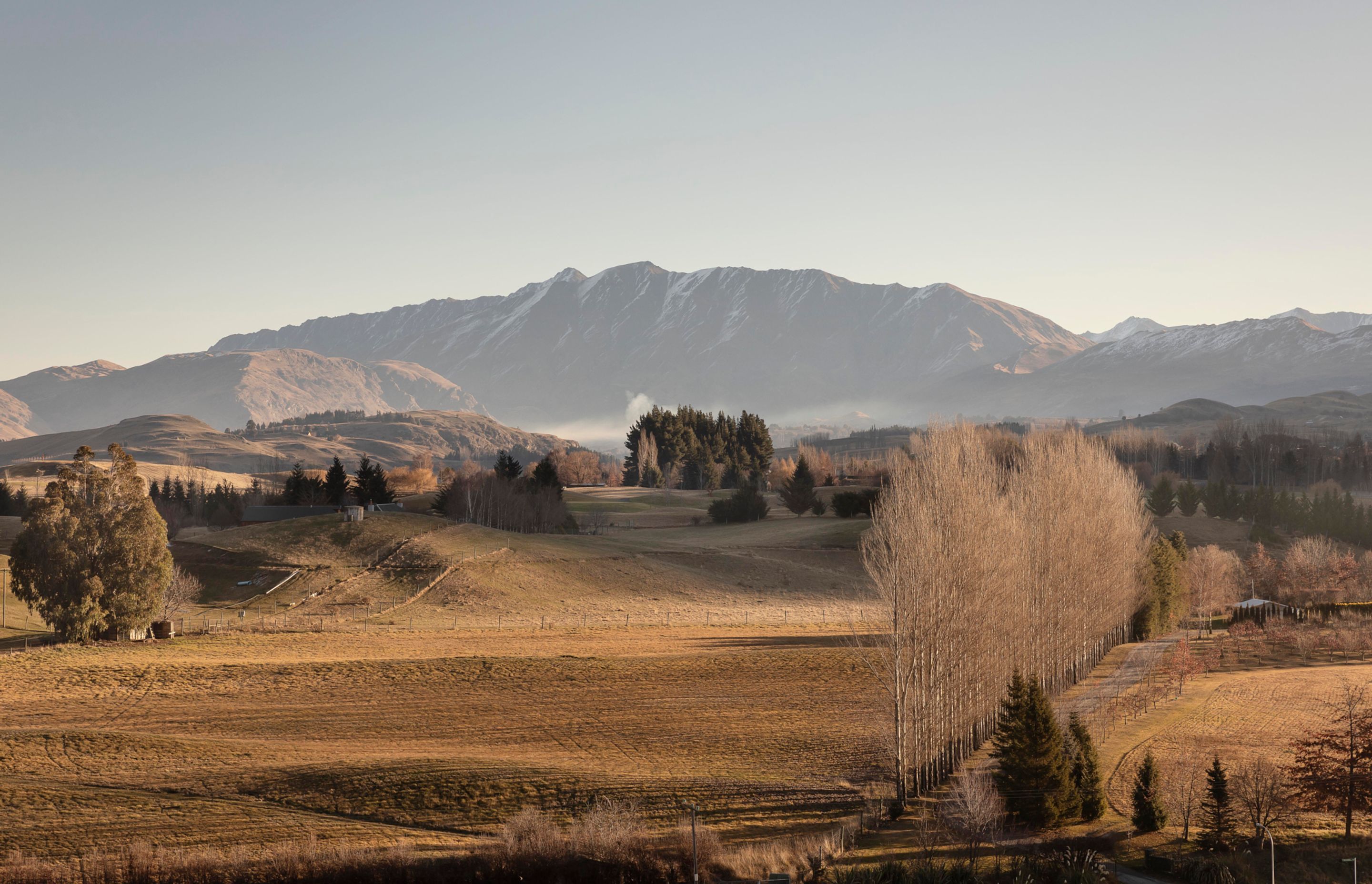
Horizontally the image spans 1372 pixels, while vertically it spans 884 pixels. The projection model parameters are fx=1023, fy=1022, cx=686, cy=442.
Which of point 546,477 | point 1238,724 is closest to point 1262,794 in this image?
point 1238,724

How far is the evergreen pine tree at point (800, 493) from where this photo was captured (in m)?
130

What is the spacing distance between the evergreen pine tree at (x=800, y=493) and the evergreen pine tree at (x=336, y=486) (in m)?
54.1

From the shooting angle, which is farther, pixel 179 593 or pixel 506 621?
pixel 506 621

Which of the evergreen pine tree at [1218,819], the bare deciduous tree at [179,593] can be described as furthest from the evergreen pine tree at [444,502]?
the evergreen pine tree at [1218,819]

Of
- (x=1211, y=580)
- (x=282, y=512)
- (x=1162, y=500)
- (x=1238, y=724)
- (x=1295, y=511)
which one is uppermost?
(x=282, y=512)

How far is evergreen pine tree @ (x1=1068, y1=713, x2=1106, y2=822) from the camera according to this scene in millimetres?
33031

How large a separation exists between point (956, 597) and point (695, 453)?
13657 centimetres

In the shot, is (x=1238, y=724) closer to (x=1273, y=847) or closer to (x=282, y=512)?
(x=1273, y=847)

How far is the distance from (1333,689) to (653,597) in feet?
154

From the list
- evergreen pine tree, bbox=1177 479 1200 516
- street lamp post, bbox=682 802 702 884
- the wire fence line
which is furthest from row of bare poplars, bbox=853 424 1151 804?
evergreen pine tree, bbox=1177 479 1200 516

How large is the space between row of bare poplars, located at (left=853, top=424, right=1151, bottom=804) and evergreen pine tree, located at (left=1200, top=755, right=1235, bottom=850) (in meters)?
8.40

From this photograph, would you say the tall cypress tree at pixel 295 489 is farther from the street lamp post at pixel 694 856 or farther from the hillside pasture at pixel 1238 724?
the street lamp post at pixel 694 856

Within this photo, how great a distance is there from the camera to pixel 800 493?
130 meters

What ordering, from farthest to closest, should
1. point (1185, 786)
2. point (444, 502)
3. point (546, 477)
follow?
1. point (546, 477)
2. point (444, 502)
3. point (1185, 786)
